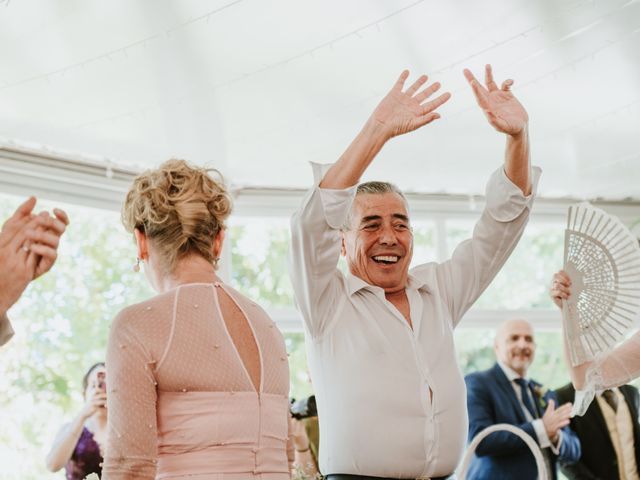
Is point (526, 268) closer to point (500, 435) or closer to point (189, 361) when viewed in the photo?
point (500, 435)

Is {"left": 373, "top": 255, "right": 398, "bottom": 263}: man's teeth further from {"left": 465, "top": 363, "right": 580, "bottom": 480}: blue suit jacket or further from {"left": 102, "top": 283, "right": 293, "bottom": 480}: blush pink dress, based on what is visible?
{"left": 465, "top": 363, "right": 580, "bottom": 480}: blue suit jacket

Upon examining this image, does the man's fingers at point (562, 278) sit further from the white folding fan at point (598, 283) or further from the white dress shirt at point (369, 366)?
the white dress shirt at point (369, 366)

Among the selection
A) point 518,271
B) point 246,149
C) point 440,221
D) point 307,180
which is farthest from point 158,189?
point 518,271

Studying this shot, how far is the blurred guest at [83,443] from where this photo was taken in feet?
14.1

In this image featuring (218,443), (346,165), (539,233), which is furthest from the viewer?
(539,233)

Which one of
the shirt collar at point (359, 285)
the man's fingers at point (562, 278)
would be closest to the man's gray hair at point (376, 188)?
the shirt collar at point (359, 285)

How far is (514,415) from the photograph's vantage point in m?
4.86

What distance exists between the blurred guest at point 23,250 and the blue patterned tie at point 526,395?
387 cm

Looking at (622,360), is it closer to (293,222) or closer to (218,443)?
(293,222)

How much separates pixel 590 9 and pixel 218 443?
2472 millimetres

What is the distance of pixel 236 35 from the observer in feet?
11.5

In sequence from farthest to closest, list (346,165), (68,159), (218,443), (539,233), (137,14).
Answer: (539,233) → (68,159) → (137,14) → (346,165) → (218,443)

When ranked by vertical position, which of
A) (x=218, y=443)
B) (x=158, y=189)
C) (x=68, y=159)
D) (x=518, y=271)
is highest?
(x=68, y=159)

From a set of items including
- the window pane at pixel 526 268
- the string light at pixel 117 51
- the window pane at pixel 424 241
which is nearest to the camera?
the string light at pixel 117 51
